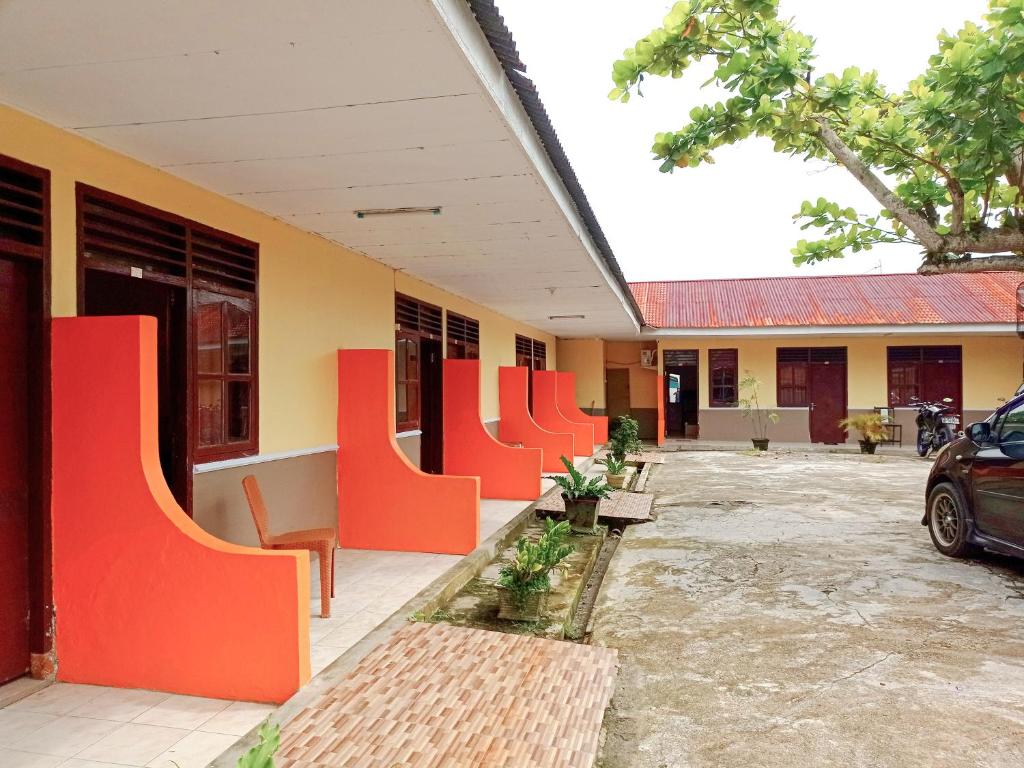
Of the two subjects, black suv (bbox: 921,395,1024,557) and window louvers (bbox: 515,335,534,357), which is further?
window louvers (bbox: 515,335,534,357)

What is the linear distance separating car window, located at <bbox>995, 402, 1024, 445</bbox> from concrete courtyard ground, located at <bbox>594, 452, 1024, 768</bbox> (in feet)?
3.37

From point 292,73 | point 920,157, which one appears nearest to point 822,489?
point 920,157

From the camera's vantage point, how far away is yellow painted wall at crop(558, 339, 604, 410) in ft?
54.5


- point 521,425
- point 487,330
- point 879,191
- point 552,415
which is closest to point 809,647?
point 879,191

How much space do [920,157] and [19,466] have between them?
261 inches

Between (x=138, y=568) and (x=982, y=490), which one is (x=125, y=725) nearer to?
(x=138, y=568)

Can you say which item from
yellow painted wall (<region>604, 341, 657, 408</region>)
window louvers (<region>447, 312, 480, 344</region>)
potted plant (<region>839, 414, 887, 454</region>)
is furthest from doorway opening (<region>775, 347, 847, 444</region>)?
window louvers (<region>447, 312, 480, 344</region>)

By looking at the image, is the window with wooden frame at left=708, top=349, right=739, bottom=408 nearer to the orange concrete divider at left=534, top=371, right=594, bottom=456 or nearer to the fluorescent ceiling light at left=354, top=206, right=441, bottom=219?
the orange concrete divider at left=534, top=371, right=594, bottom=456

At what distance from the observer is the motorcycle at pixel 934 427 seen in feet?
44.8

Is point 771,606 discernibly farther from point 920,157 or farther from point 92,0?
point 92,0

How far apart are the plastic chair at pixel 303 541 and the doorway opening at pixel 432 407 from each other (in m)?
3.89

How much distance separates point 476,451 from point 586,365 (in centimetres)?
898

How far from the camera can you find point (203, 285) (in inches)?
157

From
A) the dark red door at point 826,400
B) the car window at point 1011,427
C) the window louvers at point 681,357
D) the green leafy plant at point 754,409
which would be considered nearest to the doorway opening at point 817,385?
the dark red door at point 826,400
